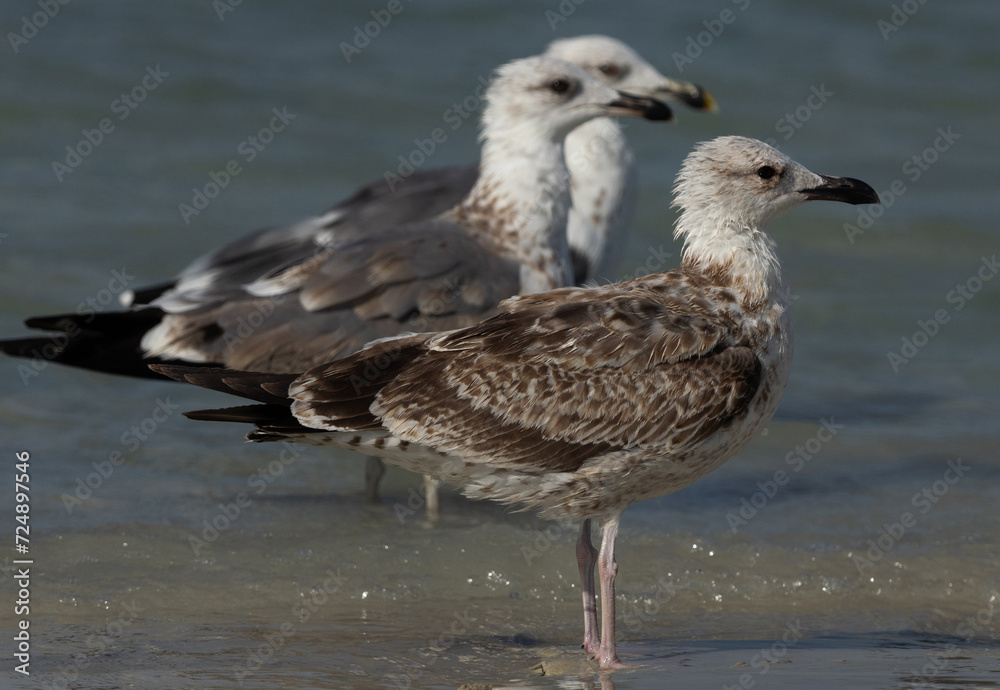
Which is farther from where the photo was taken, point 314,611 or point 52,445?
point 52,445

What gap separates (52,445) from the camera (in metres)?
7.33

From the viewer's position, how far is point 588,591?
5176 mm

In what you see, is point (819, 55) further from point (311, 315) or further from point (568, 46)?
point (311, 315)

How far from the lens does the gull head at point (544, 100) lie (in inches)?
296

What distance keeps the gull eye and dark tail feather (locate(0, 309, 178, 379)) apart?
11.8 ft

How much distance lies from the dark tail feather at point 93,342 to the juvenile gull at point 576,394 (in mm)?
1782

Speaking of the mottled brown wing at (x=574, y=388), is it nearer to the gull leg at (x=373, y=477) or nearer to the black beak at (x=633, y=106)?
the gull leg at (x=373, y=477)

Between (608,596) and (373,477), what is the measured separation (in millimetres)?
2227

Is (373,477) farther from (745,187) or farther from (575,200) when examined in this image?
Result: (745,187)

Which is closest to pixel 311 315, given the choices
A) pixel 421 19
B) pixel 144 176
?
pixel 144 176

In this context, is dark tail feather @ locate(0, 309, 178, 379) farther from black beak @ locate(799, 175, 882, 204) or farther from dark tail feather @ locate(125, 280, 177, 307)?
black beak @ locate(799, 175, 882, 204)

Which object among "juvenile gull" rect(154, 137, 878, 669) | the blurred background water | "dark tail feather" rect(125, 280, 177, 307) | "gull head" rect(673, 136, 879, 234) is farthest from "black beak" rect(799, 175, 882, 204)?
"dark tail feather" rect(125, 280, 177, 307)

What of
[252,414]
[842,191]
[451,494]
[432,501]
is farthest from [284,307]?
[842,191]

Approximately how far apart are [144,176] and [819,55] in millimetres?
7984
